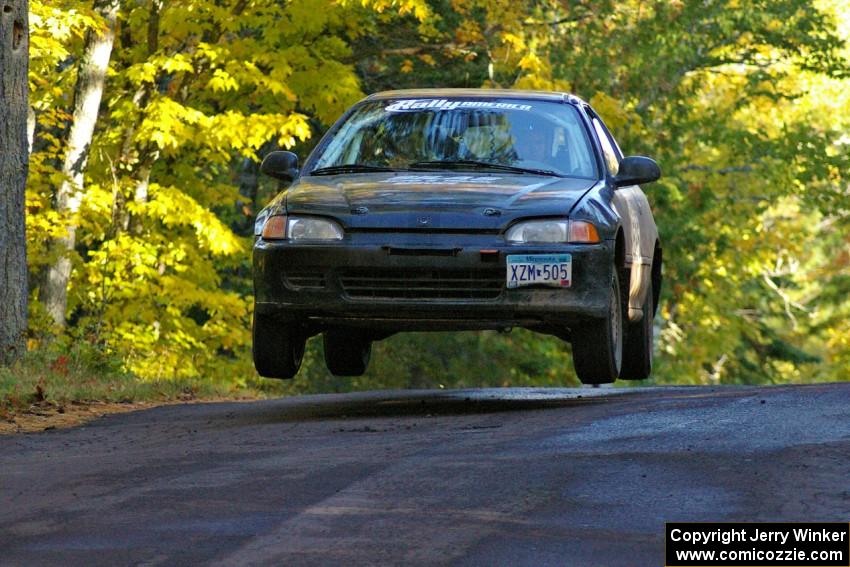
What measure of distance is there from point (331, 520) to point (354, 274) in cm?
386

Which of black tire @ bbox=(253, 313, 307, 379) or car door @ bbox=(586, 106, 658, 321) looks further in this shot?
car door @ bbox=(586, 106, 658, 321)

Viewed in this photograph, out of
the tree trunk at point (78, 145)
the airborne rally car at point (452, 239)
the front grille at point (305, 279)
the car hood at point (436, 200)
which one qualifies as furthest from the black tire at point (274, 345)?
the tree trunk at point (78, 145)

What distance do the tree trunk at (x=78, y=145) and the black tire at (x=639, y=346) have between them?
30.6ft

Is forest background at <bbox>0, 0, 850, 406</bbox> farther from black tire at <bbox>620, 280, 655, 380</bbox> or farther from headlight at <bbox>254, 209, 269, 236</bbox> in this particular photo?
black tire at <bbox>620, 280, 655, 380</bbox>

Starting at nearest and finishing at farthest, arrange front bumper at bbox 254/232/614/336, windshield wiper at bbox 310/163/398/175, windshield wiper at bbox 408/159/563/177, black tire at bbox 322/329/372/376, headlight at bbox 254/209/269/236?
front bumper at bbox 254/232/614/336 < headlight at bbox 254/209/269/236 < windshield wiper at bbox 408/159/563/177 < windshield wiper at bbox 310/163/398/175 < black tire at bbox 322/329/372/376

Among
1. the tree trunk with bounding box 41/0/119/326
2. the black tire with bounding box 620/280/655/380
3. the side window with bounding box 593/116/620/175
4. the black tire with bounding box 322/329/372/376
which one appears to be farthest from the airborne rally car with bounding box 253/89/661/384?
the tree trunk with bounding box 41/0/119/326

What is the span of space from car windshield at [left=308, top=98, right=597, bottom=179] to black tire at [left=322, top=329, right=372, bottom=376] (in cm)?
193

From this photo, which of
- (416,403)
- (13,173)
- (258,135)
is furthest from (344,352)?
(258,135)

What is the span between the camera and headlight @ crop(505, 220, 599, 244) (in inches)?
390

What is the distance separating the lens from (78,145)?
71.4ft

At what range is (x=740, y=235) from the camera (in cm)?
3922

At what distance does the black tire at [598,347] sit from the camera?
33.8 feet

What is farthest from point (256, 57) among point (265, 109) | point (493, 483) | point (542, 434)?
point (493, 483)

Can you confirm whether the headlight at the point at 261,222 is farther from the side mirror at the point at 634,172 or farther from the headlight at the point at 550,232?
the side mirror at the point at 634,172
